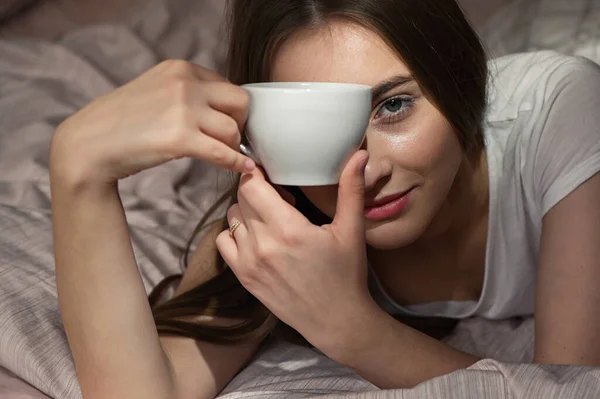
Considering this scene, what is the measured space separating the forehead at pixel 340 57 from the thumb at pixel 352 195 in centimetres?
13

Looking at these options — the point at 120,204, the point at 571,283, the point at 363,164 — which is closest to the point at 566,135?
the point at 571,283

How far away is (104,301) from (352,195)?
0.33 meters

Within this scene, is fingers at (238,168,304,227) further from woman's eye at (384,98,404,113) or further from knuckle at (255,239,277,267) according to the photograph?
woman's eye at (384,98,404,113)

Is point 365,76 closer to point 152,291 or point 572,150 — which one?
point 572,150

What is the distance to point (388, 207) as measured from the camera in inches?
41.5

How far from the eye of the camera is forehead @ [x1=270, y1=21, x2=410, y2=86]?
38.9 inches

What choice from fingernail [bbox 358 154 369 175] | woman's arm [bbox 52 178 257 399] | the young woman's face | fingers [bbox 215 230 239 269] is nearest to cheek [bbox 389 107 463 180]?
the young woman's face

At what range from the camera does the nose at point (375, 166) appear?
3.22 feet

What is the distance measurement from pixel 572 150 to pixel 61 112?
121 cm

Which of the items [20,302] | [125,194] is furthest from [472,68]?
[125,194]

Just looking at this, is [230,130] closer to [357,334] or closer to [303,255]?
[303,255]

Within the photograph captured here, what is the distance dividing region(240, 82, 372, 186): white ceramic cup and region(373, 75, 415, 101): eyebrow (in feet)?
0.37

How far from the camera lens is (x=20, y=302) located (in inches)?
48.1

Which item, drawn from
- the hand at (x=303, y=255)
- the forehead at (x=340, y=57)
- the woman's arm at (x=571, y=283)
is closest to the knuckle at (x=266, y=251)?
the hand at (x=303, y=255)
